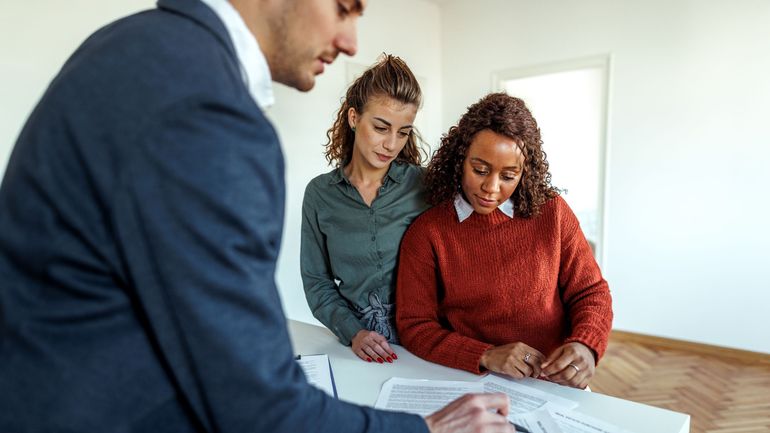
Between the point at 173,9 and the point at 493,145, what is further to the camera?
the point at 493,145

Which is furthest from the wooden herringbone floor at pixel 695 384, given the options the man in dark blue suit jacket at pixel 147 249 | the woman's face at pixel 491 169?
the man in dark blue suit jacket at pixel 147 249

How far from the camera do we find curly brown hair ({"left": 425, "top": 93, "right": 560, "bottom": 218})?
4.35 ft

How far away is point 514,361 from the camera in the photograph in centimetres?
115

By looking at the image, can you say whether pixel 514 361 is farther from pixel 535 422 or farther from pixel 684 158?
pixel 684 158

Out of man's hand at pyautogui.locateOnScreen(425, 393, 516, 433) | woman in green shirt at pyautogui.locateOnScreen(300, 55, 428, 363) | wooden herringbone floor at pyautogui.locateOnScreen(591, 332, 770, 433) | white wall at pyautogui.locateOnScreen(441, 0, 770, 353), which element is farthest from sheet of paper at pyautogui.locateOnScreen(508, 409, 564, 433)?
white wall at pyautogui.locateOnScreen(441, 0, 770, 353)

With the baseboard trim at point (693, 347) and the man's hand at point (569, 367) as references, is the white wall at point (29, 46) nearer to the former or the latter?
the man's hand at point (569, 367)

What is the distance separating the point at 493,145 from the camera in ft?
4.32

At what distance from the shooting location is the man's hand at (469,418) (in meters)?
0.67

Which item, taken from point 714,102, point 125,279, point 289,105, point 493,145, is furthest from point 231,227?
point 714,102

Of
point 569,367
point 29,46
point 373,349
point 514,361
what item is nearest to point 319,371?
point 373,349

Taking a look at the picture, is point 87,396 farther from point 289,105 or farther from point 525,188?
point 289,105

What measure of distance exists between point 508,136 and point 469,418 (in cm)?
84

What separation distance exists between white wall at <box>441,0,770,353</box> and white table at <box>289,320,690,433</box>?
117 inches

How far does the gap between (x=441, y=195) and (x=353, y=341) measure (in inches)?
20.2
